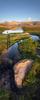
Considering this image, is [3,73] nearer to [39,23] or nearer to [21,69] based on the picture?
[21,69]

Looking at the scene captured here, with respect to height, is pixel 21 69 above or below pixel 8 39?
below

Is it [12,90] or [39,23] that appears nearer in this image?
[12,90]

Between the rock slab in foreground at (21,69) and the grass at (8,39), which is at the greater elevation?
the grass at (8,39)

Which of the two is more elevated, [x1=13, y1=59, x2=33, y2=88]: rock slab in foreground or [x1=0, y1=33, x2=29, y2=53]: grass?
[x1=0, y1=33, x2=29, y2=53]: grass

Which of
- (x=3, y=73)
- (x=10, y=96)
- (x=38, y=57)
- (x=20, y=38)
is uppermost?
(x=20, y=38)

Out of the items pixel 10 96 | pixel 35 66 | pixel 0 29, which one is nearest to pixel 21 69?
pixel 35 66

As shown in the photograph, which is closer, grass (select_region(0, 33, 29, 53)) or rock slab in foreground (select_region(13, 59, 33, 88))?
rock slab in foreground (select_region(13, 59, 33, 88))

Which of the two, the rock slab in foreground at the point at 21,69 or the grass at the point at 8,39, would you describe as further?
the grass at the point at 8,39

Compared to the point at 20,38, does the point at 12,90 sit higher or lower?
lower
